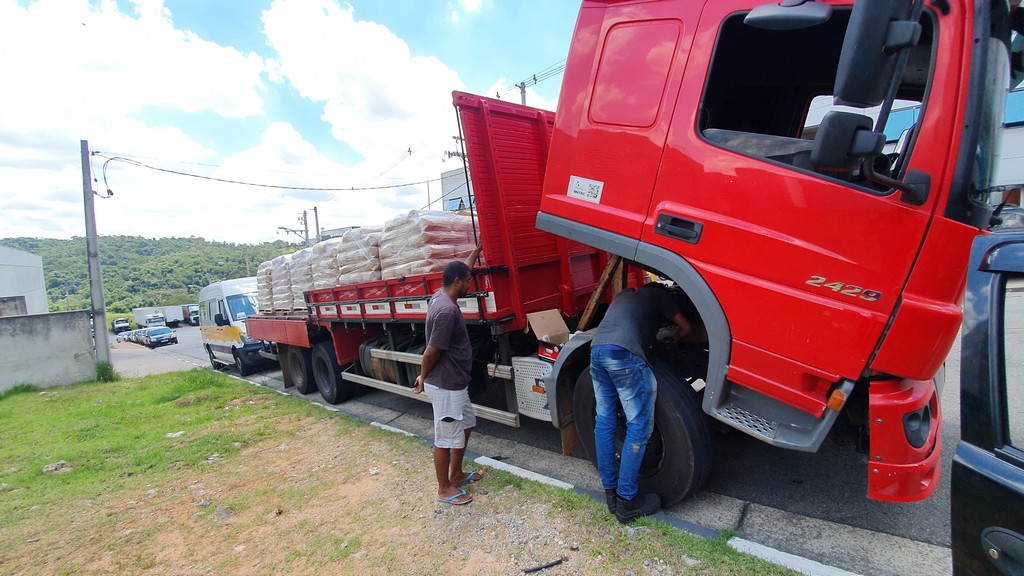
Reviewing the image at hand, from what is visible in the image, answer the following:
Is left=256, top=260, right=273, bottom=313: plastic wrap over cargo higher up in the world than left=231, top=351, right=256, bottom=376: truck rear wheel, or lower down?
higher up

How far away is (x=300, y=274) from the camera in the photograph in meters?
6.82

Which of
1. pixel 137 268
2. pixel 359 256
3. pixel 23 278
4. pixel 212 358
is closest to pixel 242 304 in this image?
pixel 212 358

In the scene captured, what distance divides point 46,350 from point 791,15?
50.7 ft

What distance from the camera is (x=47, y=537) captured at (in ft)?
11.7

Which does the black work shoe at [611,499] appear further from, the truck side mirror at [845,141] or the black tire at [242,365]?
the black tire at [242,365]

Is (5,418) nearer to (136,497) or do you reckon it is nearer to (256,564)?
(136,497)

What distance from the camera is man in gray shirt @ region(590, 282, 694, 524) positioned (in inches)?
109

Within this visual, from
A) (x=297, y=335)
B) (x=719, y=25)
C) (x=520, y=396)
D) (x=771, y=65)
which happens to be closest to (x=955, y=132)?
(x=719, y=25)

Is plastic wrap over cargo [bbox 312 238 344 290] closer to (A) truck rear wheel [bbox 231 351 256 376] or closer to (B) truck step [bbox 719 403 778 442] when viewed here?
(B) truck step [bbox 719 403 778 442]

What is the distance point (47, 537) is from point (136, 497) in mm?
626

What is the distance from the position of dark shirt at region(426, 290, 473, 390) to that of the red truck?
1.60 ft

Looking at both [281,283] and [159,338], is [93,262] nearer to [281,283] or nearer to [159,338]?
[281,283]

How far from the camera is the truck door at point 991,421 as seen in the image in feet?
4.50

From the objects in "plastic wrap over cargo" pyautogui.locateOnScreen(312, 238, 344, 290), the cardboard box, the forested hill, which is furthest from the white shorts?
the forested hill
